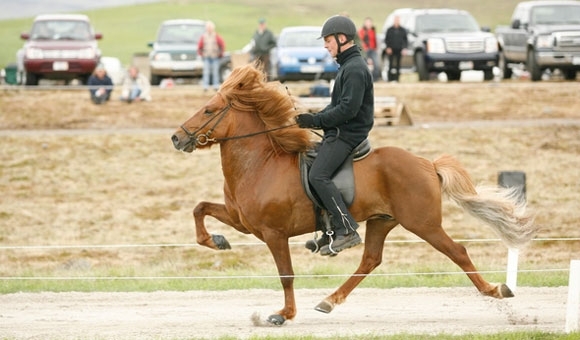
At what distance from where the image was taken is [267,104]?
10.4m

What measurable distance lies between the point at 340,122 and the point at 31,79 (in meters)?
22.5

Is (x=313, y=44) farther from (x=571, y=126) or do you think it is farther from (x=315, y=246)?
(x=315, y=246)

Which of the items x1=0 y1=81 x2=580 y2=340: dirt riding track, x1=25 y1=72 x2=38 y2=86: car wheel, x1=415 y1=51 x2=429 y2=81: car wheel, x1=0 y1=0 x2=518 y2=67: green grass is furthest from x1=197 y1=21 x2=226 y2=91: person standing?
x1=0 y1=0 x2=518 y2=67: green grass

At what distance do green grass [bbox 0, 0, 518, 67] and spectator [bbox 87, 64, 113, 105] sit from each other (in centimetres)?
4557

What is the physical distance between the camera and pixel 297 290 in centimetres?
1262

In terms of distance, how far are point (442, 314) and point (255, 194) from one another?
232cm

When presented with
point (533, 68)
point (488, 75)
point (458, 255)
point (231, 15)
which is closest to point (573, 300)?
point (458, 255)

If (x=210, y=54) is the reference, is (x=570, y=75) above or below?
below

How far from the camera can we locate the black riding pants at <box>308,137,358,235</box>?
9.91m

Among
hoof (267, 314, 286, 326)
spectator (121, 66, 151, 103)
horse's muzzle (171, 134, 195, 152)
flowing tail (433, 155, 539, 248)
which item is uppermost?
horse's muzzle (171, 134, 195, 152)

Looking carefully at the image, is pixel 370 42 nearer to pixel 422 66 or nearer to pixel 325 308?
pixel 422 66

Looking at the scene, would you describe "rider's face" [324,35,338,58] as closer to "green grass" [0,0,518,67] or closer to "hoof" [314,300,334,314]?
"hoof" [314,300,334,314]

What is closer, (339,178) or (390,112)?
(339,178)

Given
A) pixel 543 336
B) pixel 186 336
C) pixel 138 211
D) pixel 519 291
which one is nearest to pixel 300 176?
pixel 186 336
